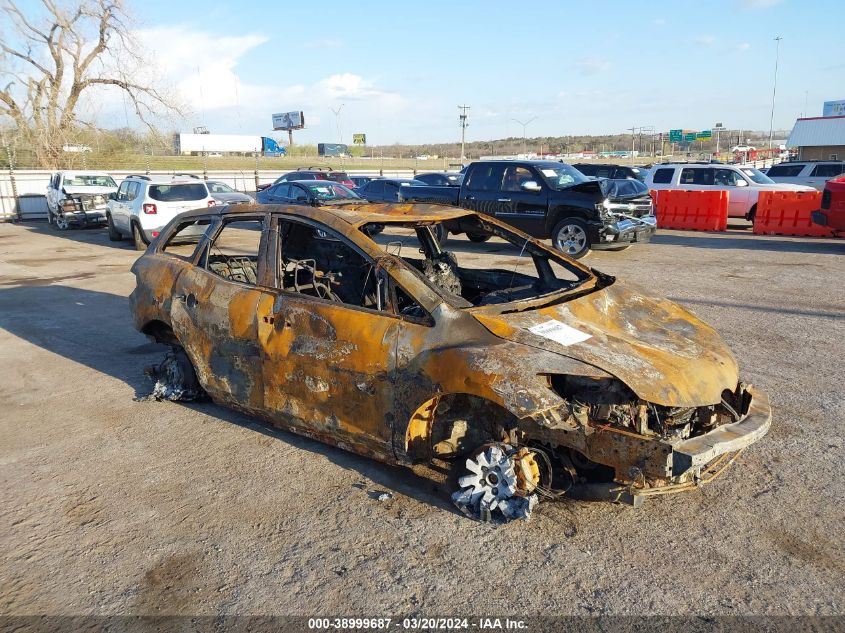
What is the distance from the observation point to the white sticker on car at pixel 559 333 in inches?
143

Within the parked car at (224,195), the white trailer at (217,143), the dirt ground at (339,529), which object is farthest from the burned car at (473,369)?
the white trailer at (217,143)

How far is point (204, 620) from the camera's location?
2939 millimetres

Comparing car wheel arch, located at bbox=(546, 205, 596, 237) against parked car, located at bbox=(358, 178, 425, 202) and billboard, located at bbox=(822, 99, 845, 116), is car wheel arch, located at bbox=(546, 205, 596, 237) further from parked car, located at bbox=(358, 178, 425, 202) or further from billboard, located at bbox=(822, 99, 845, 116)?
billboard, located at bbox=(822, 99, 845, 116)

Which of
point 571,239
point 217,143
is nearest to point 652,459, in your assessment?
point 571,239

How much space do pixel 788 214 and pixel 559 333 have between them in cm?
1533

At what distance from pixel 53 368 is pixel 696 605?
20.4 ft

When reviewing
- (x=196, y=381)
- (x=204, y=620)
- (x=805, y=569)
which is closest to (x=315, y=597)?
(x=204, y=620)

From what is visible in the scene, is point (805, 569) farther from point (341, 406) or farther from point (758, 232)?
point (758, 232)

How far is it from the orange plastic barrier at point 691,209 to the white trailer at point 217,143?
2993 inches

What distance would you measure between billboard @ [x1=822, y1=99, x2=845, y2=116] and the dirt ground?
6967 cm

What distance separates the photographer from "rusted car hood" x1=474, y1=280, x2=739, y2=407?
11.2ft

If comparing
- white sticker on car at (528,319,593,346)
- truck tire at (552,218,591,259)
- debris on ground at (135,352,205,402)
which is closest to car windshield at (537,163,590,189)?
truck tire at (552,218,591,259)

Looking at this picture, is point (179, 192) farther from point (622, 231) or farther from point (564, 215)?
point (622, 231)

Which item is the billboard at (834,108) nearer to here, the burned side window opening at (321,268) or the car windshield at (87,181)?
the car windshield at (87,181)
